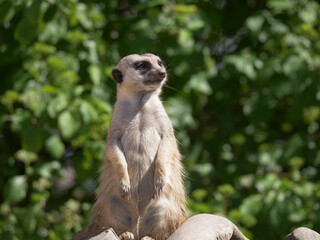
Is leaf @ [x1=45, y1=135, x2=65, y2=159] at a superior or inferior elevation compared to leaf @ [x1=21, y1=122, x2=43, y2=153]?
inferior

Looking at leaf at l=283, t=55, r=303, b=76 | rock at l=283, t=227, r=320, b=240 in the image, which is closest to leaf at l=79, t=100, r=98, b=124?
leaf at l=283, t=55, r=303, b=76

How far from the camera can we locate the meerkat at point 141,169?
3.51m

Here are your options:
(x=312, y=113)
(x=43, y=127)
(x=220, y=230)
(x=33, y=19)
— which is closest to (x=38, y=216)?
(x=43, y=127)

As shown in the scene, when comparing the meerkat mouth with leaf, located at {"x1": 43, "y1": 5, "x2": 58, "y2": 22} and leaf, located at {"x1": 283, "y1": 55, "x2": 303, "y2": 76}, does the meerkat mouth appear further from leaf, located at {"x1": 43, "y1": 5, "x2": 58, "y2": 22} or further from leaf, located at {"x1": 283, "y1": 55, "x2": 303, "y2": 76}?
leaf, located at {"x1": 283, "y1": 55, "x2": 303, "y2": 76}

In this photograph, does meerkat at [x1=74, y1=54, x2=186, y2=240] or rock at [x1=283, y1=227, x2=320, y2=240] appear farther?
meerkat at [x1=74, y1=54, x2=186, y2=240]

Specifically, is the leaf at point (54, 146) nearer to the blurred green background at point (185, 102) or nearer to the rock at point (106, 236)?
the blurred green background at point (185, 102)

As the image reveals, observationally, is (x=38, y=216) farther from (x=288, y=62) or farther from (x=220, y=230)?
(x=220, y=230)

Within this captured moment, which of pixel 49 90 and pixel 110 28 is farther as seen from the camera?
pixel 110 28

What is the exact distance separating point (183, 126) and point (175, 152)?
291 centimetres

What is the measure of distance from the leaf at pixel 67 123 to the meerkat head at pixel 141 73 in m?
1.87

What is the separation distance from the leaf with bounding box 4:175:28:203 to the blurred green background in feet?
0.04

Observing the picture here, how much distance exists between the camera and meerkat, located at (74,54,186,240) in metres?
3.51

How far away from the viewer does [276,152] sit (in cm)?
708

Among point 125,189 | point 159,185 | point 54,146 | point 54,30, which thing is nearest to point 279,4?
point 54,30
